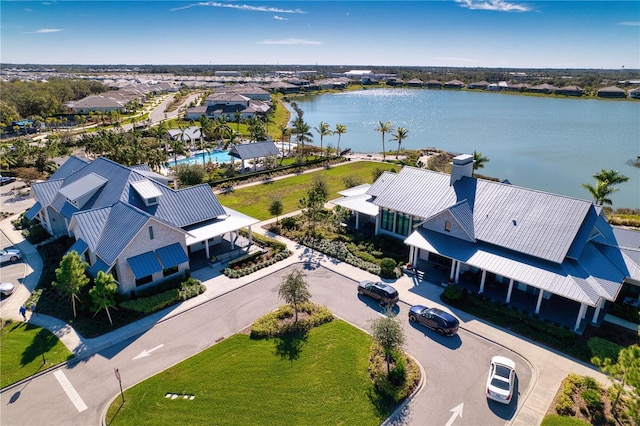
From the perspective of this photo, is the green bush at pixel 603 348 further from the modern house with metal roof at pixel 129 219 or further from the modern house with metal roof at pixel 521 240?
the modern house with metal roof at pixel 129 219

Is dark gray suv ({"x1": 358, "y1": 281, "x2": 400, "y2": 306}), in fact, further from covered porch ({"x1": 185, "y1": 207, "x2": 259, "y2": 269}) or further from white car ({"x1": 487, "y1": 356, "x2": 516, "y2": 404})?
covered porch ({"x1": 185, "y1": 207, "x2": 259, "y2": 269})

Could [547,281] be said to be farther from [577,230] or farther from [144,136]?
[144,136]

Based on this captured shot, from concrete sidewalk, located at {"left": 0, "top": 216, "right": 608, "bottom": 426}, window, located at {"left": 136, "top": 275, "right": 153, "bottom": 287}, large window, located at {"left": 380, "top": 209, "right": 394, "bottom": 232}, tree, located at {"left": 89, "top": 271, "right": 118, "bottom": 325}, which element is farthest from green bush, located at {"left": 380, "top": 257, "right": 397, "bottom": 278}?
tree, located at {"left": 89, "top": 271, "right": 118, "bottom": 325}

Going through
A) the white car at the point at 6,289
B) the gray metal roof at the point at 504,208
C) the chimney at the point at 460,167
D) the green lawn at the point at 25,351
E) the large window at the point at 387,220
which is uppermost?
the chimney at the point at 460,167

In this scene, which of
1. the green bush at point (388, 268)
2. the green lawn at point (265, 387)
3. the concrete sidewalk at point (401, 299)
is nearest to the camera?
the green lawn at point (265, 387)

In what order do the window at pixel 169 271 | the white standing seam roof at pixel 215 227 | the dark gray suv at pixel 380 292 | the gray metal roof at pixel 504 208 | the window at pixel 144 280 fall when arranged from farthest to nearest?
the white standing seam roof at pixel 215 227, the window at pixel 169 271, the window at pixel 144 280, the gray metal roof at pixel 504 208, the dark gray suv at pixel 380 292

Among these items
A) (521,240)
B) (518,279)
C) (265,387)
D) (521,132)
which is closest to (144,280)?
(265,387)

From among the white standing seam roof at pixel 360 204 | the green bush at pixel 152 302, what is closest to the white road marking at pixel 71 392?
the green bush at pixel 152 302
